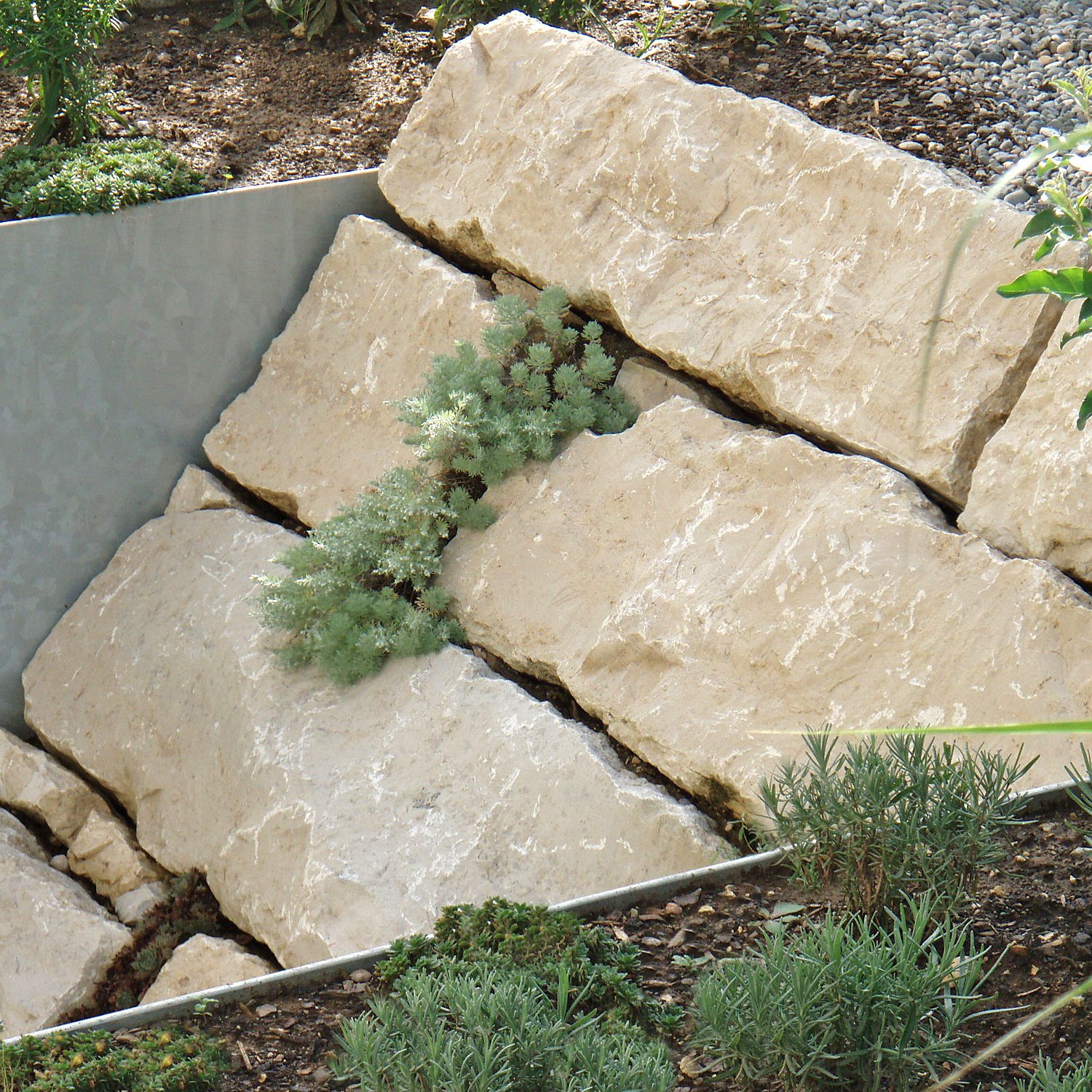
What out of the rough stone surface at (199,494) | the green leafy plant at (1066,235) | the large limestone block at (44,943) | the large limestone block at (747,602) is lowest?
the large limestone block at (44,943)

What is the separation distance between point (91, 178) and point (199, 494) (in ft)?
4.57

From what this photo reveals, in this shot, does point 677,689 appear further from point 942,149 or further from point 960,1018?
point 942,149

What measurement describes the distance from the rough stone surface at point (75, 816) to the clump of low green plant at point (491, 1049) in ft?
10.1

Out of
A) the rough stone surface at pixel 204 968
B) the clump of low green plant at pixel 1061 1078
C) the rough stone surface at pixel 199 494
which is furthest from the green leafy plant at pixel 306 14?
the clump of low green plant at pixel 1061 1078

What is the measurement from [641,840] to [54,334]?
329 centimetres

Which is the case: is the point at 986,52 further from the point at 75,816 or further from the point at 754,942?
the point at 75,816

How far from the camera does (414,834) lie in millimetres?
3770

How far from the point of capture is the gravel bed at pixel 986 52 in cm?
465

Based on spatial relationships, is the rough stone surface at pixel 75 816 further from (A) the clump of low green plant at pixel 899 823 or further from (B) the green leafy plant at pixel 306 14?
(B) the green leafy plant at pixel 306 14

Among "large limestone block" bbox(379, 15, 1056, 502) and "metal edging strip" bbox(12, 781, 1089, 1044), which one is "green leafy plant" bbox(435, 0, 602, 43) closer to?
"large limestone block" bbox(379, 15, 1056, 502)

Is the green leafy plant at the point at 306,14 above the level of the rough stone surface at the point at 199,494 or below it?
above

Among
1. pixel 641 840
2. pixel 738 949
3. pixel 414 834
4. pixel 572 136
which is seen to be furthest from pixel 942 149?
pixel 738 949

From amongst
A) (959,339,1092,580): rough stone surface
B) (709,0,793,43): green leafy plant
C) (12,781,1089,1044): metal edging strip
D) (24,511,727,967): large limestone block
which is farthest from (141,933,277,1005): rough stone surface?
(709,0,793,43): green leafy plant

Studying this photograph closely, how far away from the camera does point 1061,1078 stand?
172cm
